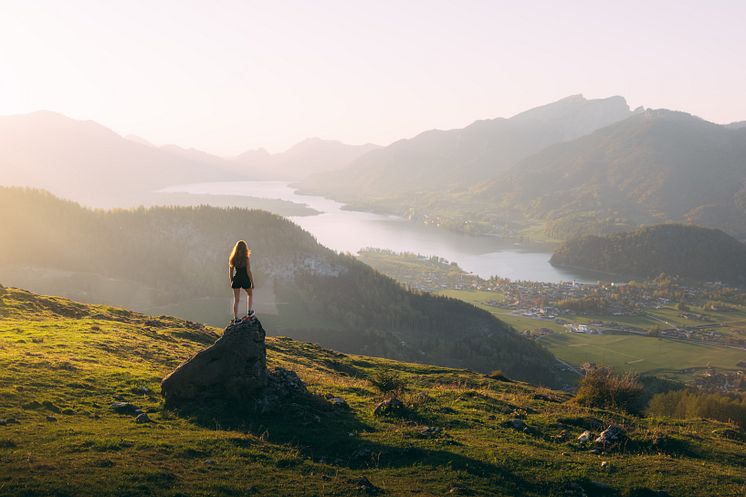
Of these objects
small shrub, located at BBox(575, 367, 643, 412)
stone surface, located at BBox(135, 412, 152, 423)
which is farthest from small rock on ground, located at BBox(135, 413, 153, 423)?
small shrub, located at BBox(575, 367, 643, 412)

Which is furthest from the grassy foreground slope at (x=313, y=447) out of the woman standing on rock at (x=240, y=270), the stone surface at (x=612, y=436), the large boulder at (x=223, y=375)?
the woman standing on rock at (x=240, y=270)

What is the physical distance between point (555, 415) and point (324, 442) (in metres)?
16.1

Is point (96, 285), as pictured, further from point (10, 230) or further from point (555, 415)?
point (555, 415)

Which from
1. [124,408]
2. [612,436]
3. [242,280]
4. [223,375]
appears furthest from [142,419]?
[612,436]

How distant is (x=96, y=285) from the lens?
16212 centimetres

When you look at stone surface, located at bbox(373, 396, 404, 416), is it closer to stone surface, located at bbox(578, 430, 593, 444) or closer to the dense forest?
stone surface, located at bbox(578, 430, 593, 444)

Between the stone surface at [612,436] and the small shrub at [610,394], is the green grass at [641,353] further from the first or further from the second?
the stone surface at [612,436]

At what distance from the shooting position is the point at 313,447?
71.8 feet

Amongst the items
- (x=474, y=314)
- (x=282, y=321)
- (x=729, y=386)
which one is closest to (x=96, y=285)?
(x=282, y=321)

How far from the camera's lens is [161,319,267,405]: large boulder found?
83.7 ft

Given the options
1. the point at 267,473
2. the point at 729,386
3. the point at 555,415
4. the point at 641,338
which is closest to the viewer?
the point at 267,473

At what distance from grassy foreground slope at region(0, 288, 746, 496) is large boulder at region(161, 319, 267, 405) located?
139 cm

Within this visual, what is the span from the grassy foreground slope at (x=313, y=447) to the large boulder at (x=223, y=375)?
1392mm

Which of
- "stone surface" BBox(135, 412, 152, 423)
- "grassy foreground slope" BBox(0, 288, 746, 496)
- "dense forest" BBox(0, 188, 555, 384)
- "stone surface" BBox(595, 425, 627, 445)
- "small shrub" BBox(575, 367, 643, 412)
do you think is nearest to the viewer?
"grassy foreground slope" BBox(0, 288, 746, 496)
